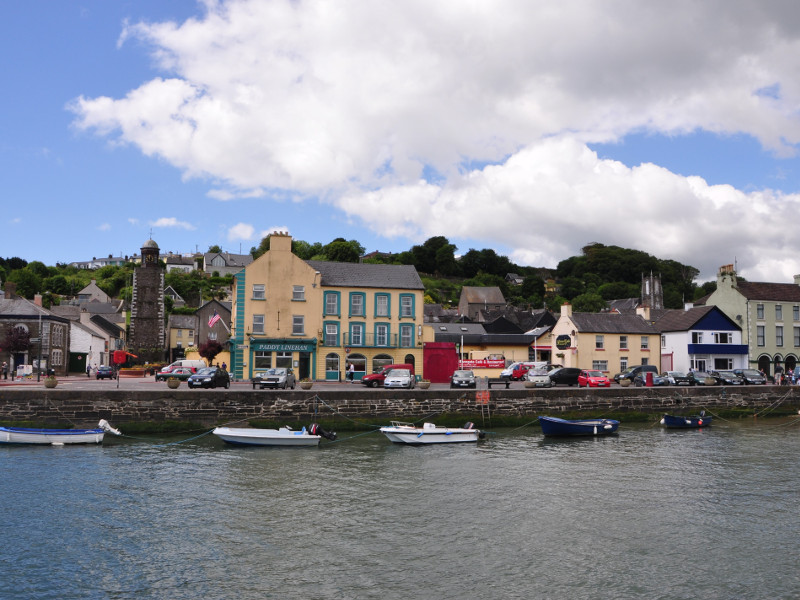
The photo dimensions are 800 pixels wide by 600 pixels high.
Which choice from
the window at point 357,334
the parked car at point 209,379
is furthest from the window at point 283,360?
the parked car at point 209,379

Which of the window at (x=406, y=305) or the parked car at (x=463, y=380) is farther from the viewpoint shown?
the window at (x=406, y=305)

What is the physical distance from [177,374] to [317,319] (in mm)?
12792

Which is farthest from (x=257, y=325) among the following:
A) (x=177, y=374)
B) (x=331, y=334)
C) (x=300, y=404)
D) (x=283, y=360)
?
(x=300, y=404)

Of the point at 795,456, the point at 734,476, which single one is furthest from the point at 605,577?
the point at 795,456

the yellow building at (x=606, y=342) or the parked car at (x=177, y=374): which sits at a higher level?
the yellow building at (x=606, y=342)

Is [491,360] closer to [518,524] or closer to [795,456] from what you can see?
[795,456]

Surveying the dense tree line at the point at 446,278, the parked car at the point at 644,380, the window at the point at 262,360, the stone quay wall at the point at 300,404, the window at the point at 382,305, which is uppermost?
the dense tree line at the point at 446,278

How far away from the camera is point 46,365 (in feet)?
208

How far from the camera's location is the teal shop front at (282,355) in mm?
55406

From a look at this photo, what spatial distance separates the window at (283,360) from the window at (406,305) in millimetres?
10932

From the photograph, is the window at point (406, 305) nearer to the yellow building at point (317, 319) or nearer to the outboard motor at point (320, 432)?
the yellow building at point (317, 319)

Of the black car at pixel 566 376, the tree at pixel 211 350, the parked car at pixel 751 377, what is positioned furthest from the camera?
the tree at pixel 211 350

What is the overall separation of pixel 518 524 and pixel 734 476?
12.6 m

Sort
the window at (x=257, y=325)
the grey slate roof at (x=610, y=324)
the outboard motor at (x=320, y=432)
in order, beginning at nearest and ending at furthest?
the outboard motor at (x=320, y=432)
the window at (x=257, y=325)
the grey slate roof at (x=610, y=324)
